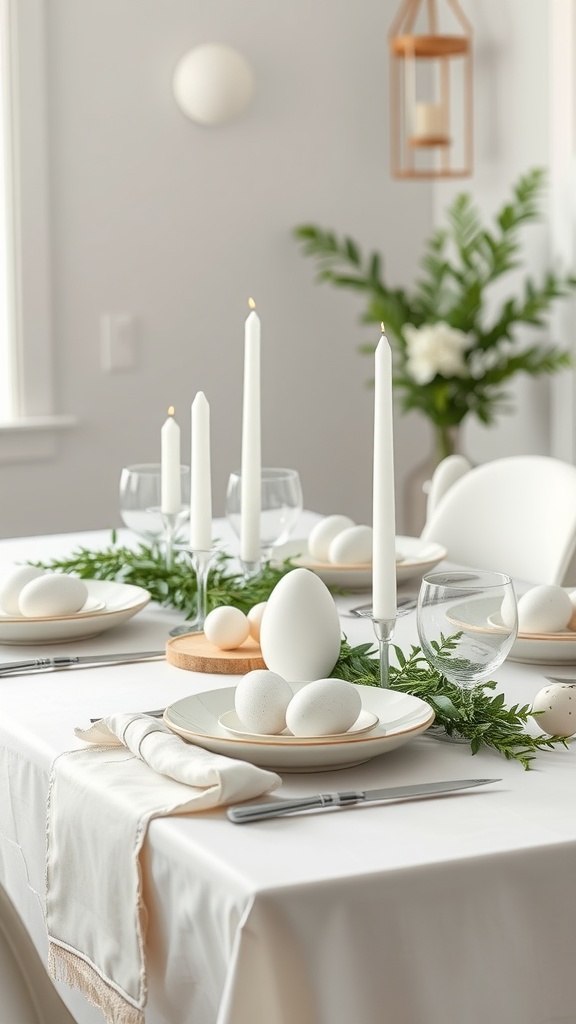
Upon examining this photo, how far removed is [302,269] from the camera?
3.79m

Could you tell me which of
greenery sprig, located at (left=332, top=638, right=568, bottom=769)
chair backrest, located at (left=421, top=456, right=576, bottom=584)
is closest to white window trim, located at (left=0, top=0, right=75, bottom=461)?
chair backrest, located at (left=421, top=456, right=576, bottom=584)

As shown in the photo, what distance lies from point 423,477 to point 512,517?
147 centimetres

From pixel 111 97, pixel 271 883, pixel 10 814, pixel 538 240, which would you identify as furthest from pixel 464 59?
pixel 271 883

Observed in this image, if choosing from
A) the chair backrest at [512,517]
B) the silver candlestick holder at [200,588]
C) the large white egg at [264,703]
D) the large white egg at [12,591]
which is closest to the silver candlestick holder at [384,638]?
the large white egg at [264,703]

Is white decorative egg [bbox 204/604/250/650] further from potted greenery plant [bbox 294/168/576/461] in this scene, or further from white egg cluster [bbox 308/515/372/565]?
potted greenery plant [bbox 294/168/576/461]

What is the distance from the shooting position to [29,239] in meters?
Answer: 3.37

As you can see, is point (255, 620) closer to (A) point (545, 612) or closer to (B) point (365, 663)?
(B) point (365, 663)

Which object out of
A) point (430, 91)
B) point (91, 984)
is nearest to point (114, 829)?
point (91, 984)

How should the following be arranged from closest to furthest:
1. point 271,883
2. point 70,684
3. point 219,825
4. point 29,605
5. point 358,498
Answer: point 271,883, point 219,825, point 70,684, point 29,605, point 358,498

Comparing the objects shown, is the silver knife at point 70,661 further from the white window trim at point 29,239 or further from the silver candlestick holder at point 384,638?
the white window trim at point 29,239

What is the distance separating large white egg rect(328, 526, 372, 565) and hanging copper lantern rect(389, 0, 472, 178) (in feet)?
6.58

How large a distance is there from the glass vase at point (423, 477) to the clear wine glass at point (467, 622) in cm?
240

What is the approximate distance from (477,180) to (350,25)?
21.8 inches

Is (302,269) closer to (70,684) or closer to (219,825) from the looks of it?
(70,684)
